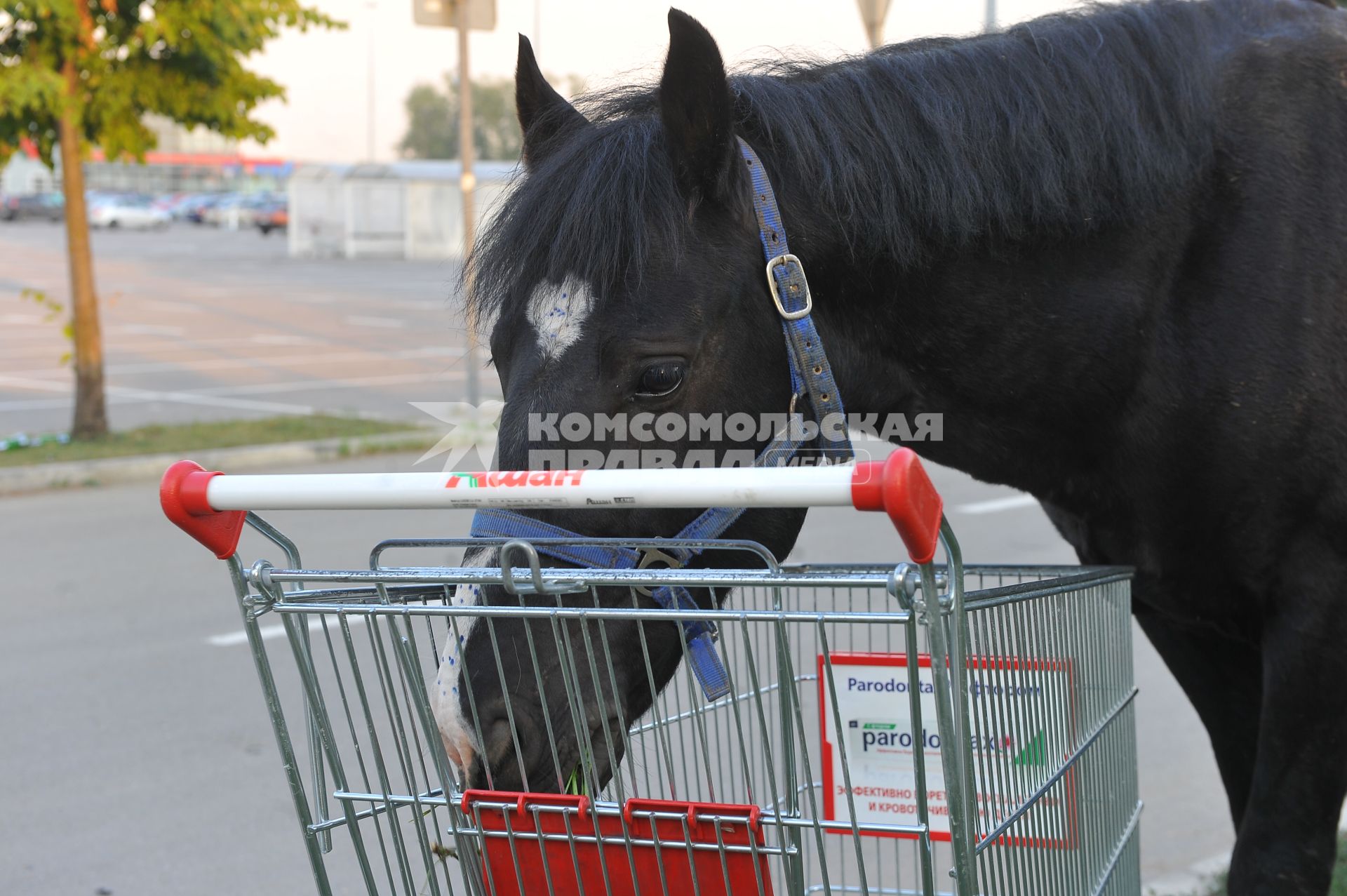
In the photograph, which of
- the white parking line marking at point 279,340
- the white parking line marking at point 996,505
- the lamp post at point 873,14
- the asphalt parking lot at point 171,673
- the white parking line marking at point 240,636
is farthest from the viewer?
the white parking line marking at point 279,340

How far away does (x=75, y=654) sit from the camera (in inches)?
221

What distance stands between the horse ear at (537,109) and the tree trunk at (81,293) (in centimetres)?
864

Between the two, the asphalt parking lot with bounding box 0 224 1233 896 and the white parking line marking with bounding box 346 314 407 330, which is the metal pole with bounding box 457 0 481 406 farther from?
the white parking line marking with bounding box 346 314 407 330

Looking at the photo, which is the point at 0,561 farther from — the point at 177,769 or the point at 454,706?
the point at 454,706

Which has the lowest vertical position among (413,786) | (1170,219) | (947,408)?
(413,786)

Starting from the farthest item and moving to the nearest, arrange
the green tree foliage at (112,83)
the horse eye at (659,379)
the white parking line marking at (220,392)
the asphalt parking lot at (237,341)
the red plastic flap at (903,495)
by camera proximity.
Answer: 1. the asphalt parking lot at (237,341)
2. the white parking line marking at (220,392)
3. the green tree foliage at (112,83)
4. the horse eye at (659,379)
5. the red plastic flap at (903,495)

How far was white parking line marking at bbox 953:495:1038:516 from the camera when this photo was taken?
873cm

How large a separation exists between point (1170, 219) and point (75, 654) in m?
4.92

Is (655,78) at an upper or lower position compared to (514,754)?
upper

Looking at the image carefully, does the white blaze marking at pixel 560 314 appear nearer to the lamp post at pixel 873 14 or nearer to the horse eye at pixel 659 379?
the horse eye at pixel 659 379

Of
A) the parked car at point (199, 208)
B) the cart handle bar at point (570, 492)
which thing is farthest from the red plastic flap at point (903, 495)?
the parked car at point (199, 208)

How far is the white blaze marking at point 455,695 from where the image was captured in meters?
1.81

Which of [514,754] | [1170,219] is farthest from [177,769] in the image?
[1170,219]

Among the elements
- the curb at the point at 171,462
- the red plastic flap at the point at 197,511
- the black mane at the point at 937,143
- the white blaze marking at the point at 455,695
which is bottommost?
the curb at the point at 171,462
